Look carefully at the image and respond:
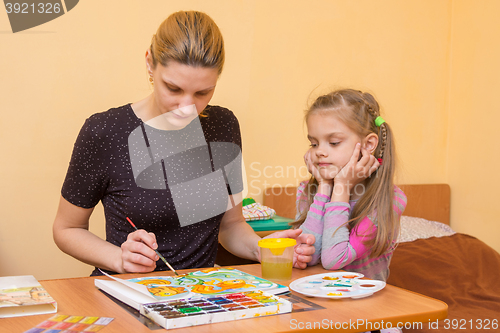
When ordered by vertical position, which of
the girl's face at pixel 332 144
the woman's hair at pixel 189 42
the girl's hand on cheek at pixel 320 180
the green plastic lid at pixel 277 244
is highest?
the woman's hair at pixel 189 42

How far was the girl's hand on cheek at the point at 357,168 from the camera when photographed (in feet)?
4.18

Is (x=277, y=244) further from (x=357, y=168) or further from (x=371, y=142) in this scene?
(x=371, y=142)

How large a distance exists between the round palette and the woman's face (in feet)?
1.62

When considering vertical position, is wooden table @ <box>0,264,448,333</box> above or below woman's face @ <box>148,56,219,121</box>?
below

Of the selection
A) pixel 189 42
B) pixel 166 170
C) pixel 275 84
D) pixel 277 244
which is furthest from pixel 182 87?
pixel 275 84

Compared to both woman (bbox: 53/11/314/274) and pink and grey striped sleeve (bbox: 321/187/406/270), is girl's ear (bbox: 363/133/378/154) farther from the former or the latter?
woman (bbox: 53/11/314/274)

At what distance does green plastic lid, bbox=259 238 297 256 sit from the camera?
97 cm

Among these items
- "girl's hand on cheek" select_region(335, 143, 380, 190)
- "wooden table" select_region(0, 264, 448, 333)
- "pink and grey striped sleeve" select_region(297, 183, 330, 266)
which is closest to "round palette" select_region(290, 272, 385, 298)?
"wooden table" select_region(0, 264, 448, 333)

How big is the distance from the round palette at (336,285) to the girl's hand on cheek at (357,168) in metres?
0.36

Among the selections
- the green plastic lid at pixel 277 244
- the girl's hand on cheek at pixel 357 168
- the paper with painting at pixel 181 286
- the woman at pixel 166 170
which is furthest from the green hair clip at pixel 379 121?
the paper with painting at pixel 181 286

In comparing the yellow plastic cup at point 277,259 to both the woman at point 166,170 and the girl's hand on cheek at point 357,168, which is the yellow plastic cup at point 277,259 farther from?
the girl's hand on cheek at point 357,168

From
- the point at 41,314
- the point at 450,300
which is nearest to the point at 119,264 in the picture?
the point at 41,314

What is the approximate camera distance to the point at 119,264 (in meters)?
1.04

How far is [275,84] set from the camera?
2461 millimetres
